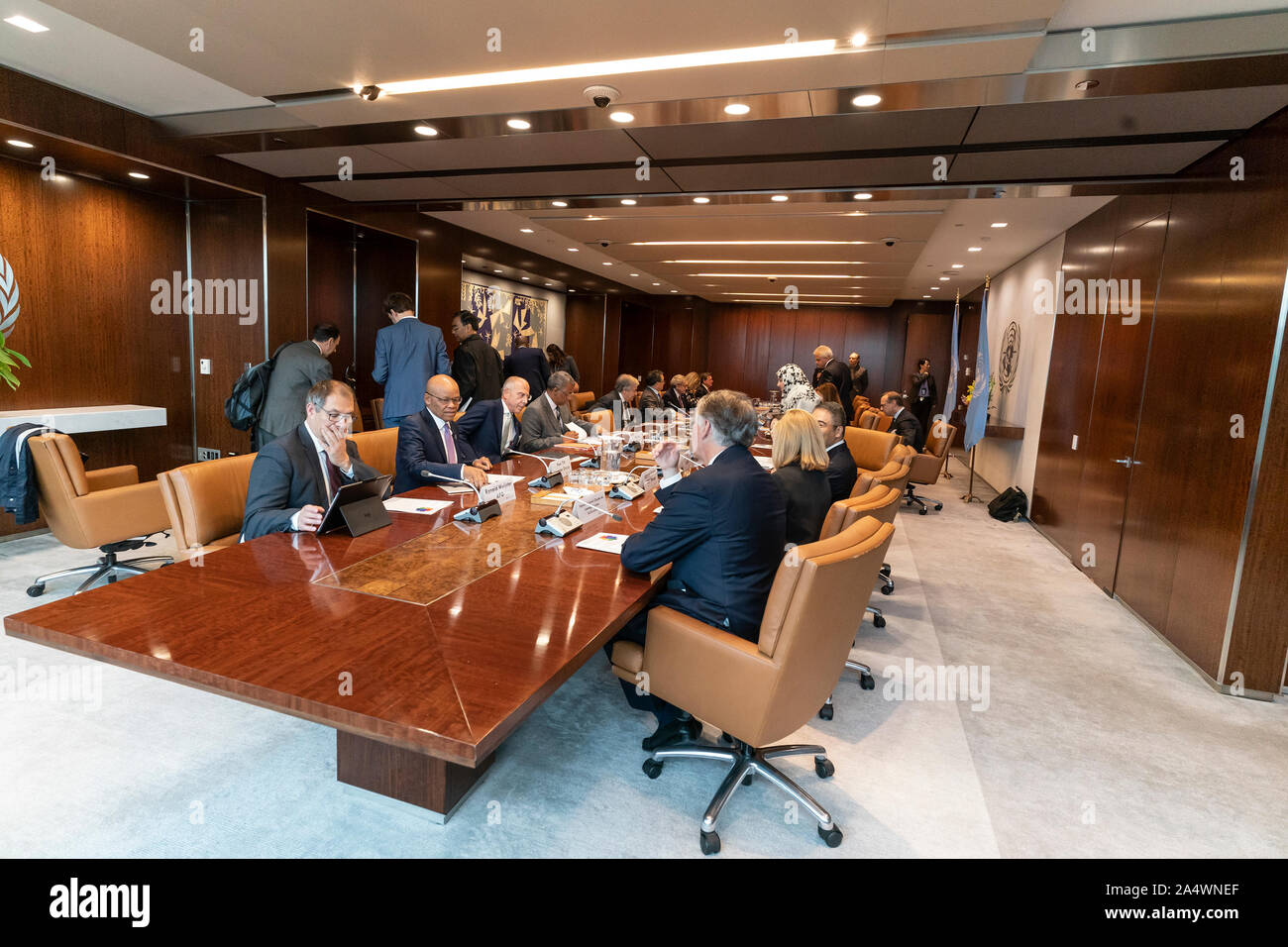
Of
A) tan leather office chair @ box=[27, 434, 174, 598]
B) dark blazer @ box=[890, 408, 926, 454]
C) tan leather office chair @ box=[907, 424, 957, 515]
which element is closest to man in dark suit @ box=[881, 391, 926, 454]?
dark blazer @ box=[890, 408, 926, 454]

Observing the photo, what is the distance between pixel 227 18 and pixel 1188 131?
4753 mm

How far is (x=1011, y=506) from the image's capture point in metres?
7.01

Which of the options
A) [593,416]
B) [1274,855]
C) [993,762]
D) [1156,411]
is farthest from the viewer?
[593,416]

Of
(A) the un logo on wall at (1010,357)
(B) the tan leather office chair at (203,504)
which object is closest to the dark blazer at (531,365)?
(B) the tan leather office chair at (203,504)

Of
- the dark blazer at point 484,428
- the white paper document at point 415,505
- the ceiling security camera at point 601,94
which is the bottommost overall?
the white paper document at point 415,505

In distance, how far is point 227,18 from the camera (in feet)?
9.71

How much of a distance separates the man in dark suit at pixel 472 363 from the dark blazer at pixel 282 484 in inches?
153

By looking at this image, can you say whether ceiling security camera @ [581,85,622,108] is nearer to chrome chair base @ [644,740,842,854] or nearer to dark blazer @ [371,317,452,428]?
dark blazer @ [371,317,452,428]

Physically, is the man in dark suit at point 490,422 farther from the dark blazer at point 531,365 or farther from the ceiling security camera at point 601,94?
the dark blazer at point 531,365

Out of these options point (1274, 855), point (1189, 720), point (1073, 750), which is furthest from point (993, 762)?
point (1189, 720)

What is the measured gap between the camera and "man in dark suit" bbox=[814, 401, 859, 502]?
4.23 m

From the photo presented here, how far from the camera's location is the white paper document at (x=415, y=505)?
297 centimetres
